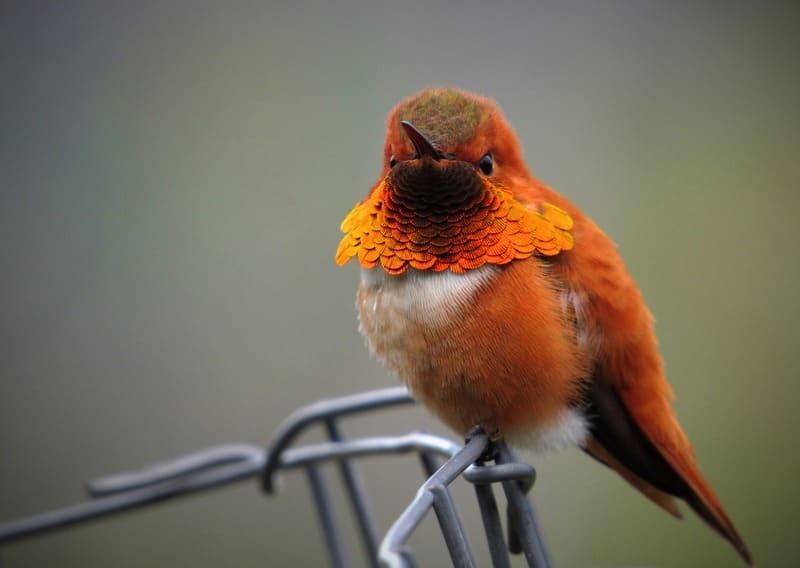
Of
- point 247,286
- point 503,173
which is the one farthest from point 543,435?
point 247,286

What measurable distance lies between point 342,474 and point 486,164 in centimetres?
68

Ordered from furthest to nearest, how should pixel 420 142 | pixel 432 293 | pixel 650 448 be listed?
1. pixel 650 448
2. pixel 432 293
3. pixel 420 142

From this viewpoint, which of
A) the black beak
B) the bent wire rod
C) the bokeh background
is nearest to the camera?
the black beak

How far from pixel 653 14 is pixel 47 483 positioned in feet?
10.4

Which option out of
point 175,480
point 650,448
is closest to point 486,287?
point 650,448

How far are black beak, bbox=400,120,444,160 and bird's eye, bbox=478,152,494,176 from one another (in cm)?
11

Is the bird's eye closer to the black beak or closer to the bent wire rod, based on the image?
the black beak

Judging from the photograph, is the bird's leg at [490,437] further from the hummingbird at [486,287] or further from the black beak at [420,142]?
the black beak at [420,142]

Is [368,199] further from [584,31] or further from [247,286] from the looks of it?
[584,31]

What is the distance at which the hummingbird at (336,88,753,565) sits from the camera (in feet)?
4.85

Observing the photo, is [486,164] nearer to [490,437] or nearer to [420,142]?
[420,142]

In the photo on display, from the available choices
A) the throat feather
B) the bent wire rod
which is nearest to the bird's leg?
the bent wire rod

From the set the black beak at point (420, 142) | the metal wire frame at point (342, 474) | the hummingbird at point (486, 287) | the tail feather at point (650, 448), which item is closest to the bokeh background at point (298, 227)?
the metal wire frame at point (342, 474)

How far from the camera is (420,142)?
4.56ft
